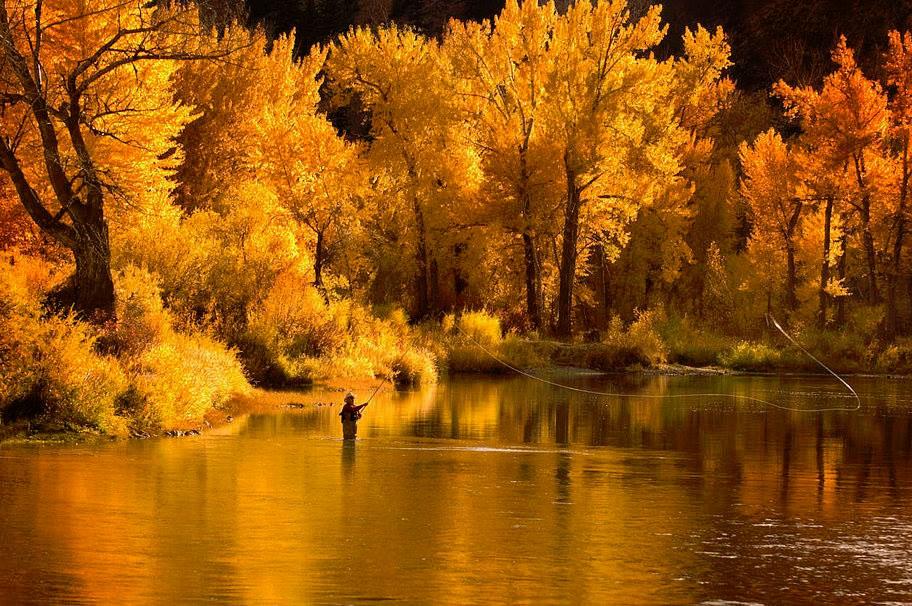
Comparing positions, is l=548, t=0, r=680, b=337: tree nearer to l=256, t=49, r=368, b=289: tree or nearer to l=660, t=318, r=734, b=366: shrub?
l=660, t=318, r=734, b=366: shrub

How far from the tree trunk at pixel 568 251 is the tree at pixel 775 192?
11.8m

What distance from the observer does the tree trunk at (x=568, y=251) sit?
162 ft

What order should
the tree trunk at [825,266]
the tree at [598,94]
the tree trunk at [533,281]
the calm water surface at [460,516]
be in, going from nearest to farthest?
the calm water surface at [460,516] → the tree at [598,94] → the tree trunk at [533,281] → the tree trunk at [825,266]

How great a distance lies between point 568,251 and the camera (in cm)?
5022

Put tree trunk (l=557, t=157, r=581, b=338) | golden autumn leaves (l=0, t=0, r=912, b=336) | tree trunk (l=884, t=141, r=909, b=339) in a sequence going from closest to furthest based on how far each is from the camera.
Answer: golden autumn leaves (l=0, t=0, r=912, b=336) < tree trunk (l=557, t=157, r=581, b=338) < tree trunk (l=884, t=141, r=909, b=339)

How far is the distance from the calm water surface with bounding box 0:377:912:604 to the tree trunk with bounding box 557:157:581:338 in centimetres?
2429

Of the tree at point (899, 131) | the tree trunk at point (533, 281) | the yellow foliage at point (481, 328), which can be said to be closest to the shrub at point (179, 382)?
the yellow foliage at point (481, 328)

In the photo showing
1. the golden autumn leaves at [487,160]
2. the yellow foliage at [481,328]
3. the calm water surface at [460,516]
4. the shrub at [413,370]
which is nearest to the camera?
the calm water surface at [460,516]

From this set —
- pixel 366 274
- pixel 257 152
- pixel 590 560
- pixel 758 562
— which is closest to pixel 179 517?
pixel 590 560

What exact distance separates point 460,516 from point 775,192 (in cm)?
4708

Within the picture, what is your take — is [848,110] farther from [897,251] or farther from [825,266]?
[825,266]

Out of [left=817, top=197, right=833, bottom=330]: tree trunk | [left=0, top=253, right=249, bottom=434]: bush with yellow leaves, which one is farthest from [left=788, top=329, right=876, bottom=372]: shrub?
[left=0, top=253, right=249, bottom=434]: bush with yellow leaves

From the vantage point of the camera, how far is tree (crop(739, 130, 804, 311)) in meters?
58.4

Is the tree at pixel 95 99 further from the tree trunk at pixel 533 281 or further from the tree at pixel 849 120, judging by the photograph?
the tree at pixel 849 120
